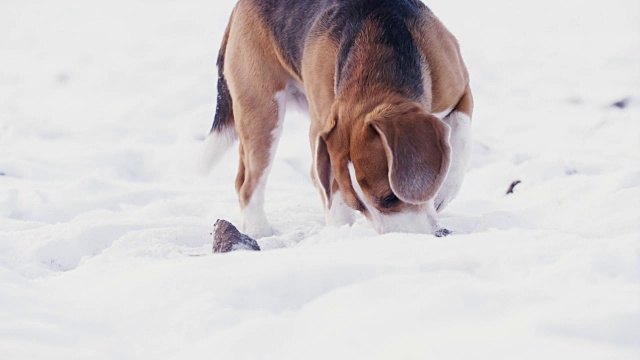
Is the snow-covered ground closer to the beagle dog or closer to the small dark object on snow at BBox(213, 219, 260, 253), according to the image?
the small dark object on snow at BBox(213, 219, 260, 253)

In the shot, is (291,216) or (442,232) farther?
(291,216)

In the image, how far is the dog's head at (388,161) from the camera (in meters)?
3.25

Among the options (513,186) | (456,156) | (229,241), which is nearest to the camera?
(229,241)

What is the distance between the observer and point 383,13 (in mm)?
4105

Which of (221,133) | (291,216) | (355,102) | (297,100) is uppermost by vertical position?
(221,133)

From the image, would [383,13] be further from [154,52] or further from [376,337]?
[154,52]

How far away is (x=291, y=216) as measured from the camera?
5059 mm

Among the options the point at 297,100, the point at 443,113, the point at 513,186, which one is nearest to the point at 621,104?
the point at 513,186

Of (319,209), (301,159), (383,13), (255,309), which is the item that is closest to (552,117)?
(301,159)

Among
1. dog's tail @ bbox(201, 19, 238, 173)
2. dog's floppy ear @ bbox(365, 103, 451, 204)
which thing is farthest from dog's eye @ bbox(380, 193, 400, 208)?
dog's tail @ bbox(201, 19, 238, 173)

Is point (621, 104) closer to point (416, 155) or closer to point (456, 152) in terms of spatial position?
point (456, 152)

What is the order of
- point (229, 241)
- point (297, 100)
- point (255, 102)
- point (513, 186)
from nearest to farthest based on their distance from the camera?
point (229, 241), point (255, 102), point (297, 100), point (513, 186)

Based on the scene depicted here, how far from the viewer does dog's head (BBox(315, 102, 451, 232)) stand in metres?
3.25

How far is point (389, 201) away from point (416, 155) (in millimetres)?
270
